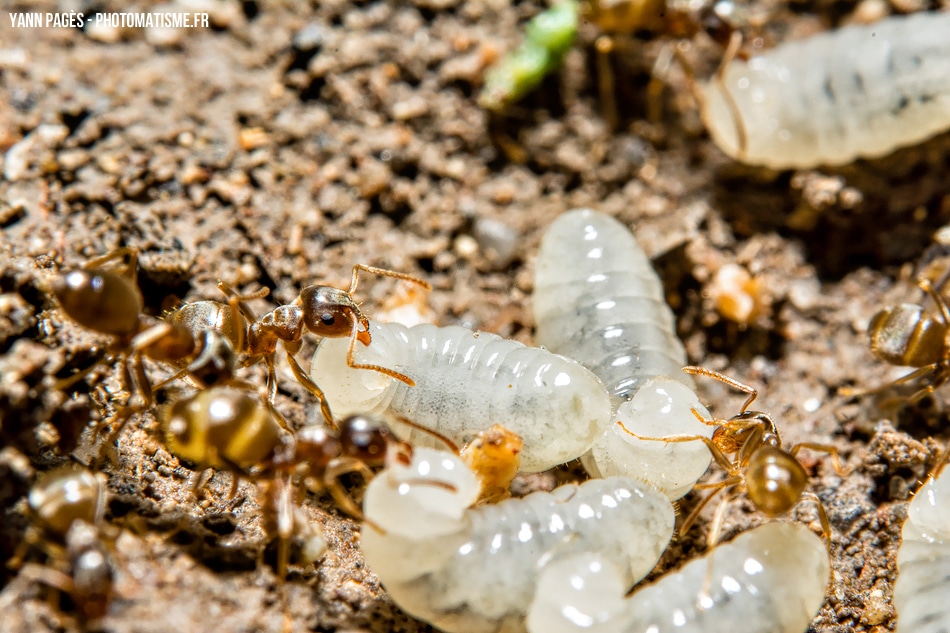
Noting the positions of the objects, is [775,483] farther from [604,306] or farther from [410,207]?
[410,207]

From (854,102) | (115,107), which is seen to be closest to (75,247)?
(115,107)

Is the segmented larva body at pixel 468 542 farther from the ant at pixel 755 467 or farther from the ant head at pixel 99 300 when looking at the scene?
the ant head at pixel 99 300

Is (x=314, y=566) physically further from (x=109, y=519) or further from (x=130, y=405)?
(x=130, y=405)

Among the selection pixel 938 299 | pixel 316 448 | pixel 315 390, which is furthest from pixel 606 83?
pixel 316 448

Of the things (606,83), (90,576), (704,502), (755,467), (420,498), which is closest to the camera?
(90,576)

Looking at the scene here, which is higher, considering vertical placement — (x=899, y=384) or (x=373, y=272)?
(x=373, y=272)

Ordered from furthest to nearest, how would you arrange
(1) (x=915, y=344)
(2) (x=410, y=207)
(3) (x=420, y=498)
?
(2) (x=410, y=207) → (1) (x=915, y=344) → (3) (x=420, y=498)

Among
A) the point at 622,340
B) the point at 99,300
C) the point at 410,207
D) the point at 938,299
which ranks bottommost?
the point at 938,299
